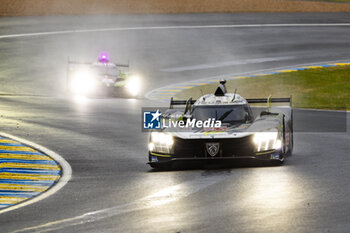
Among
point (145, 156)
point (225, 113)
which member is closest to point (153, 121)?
point (145, 156)

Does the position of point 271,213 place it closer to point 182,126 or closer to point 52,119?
point 182,126

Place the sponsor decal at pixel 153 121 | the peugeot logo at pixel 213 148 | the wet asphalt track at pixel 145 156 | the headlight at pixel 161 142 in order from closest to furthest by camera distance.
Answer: the wet asphalt track at pixel 145 156 < the peugeot logo at pixel 213 148 < the headlight at pixel 161 142 < the sponsor decal at pixel 153 121

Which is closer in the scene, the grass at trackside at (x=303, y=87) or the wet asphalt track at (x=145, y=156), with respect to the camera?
the wet asphalt track at (x=145, y=156)

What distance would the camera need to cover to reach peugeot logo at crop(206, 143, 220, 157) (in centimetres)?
1566

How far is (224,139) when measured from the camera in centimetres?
1566

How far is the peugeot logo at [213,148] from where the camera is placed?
616 inches

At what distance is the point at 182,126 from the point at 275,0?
149 feet

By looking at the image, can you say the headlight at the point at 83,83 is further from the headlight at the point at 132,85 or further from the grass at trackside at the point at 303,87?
the grass at trackside at the point at 303,87

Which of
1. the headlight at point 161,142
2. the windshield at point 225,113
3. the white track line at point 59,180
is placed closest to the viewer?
the white track line at point 59,180

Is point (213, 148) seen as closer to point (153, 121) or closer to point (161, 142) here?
point (161, 142)

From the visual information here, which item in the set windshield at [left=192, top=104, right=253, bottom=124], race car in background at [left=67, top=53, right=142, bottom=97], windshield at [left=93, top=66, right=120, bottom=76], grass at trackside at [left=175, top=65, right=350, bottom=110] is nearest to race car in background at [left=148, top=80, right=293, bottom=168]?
windshield at [left=192, top=104, right=253, bottom=124]

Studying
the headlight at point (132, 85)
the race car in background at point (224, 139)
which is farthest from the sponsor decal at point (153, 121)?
the headlight at point (132, 85)

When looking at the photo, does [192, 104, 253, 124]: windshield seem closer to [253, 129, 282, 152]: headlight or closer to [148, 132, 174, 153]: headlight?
[148, 132, 174, 153]: headlight

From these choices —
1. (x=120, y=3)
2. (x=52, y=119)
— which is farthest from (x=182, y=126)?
(x=120, y=3)
